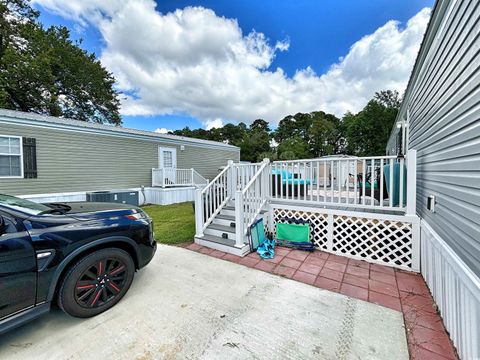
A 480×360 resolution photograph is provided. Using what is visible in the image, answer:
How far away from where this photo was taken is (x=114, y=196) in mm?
8180

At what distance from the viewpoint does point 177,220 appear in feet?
20.5

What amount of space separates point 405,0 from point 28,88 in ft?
62.1

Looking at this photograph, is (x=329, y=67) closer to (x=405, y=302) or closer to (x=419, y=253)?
(x=419, y=253)

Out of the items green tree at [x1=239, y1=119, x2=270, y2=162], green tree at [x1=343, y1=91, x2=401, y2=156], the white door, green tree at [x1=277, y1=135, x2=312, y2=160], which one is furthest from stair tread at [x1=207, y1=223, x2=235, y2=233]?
green tree at [x1=343, y1=91, x2=401, y2=156]

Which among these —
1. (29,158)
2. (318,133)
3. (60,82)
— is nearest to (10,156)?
→ (29,158)

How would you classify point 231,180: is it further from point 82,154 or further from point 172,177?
point 82,154

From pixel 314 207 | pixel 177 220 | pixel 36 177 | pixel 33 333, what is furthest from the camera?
pixel 36 177

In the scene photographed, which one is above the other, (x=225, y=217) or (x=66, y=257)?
(x=66, y=257)

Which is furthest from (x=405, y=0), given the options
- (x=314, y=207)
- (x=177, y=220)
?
(x=177, y=220)

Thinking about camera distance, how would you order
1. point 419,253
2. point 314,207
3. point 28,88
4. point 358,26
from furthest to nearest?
point 28,88, point 358,26, point 314,207, point 419,253

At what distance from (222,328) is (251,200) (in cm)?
242

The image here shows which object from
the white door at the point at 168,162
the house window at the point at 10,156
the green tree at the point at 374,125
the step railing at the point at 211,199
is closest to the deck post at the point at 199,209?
the step railing at the point at 211,199

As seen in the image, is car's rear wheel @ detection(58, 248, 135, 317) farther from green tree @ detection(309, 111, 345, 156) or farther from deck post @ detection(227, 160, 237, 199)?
green tree @ detection(309, 111, 345, 156)

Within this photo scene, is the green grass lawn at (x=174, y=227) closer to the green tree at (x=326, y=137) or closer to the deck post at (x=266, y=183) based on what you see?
the deck post at (x=266, y=183)
